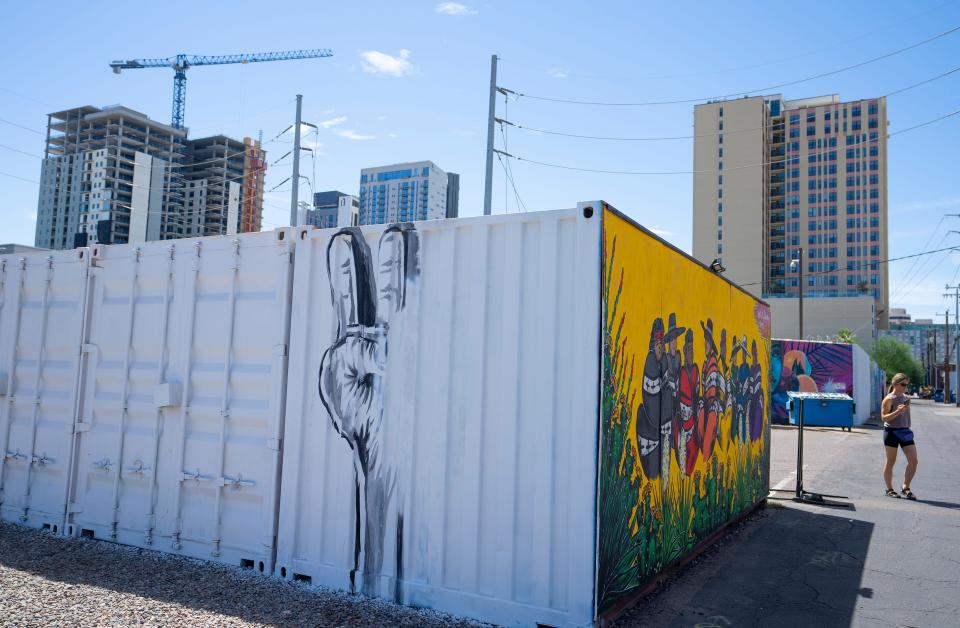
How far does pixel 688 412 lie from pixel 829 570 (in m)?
2.05

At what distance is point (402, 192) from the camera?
25.3 meters

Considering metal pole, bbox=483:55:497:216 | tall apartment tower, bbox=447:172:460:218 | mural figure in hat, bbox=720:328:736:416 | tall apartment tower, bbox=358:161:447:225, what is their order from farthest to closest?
1. tall apartment tower, bbox=358:161:447:225
2. metal pole, bbox=483:55:497:216
3. tall apartment tower, bbox=447:172:460:218
4. mural figure in hat, bbox=720:328:736:416

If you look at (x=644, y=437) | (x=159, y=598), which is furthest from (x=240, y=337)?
(x=644, y=437)

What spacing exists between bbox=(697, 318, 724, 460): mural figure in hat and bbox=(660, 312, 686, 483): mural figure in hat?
801mm

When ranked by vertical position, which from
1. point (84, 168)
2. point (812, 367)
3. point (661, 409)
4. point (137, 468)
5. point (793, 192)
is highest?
point (793, 192)

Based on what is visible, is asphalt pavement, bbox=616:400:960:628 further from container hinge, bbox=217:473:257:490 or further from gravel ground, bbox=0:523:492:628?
container hinge, bbox=217:473:257:490

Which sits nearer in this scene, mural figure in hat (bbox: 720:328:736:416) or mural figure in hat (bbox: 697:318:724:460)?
mural figure in hat (bbox: 697:318:724:460)

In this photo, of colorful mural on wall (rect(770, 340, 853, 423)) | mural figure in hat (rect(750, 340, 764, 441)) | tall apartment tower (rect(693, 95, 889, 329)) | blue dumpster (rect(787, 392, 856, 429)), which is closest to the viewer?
mural figure in hat (rect(750, 340, 764, 441))

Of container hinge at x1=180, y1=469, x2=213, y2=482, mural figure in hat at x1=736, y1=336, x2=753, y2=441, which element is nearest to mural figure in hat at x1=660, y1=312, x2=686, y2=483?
mural figure in hat at x1=736, y1=336, x2=753, y2=441

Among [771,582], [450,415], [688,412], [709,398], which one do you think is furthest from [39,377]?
[771,582]

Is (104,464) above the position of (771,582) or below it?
above

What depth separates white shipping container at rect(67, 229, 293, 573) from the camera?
5672 mm

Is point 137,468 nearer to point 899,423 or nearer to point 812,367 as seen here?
point 899,423

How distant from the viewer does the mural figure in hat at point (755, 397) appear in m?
8.69
